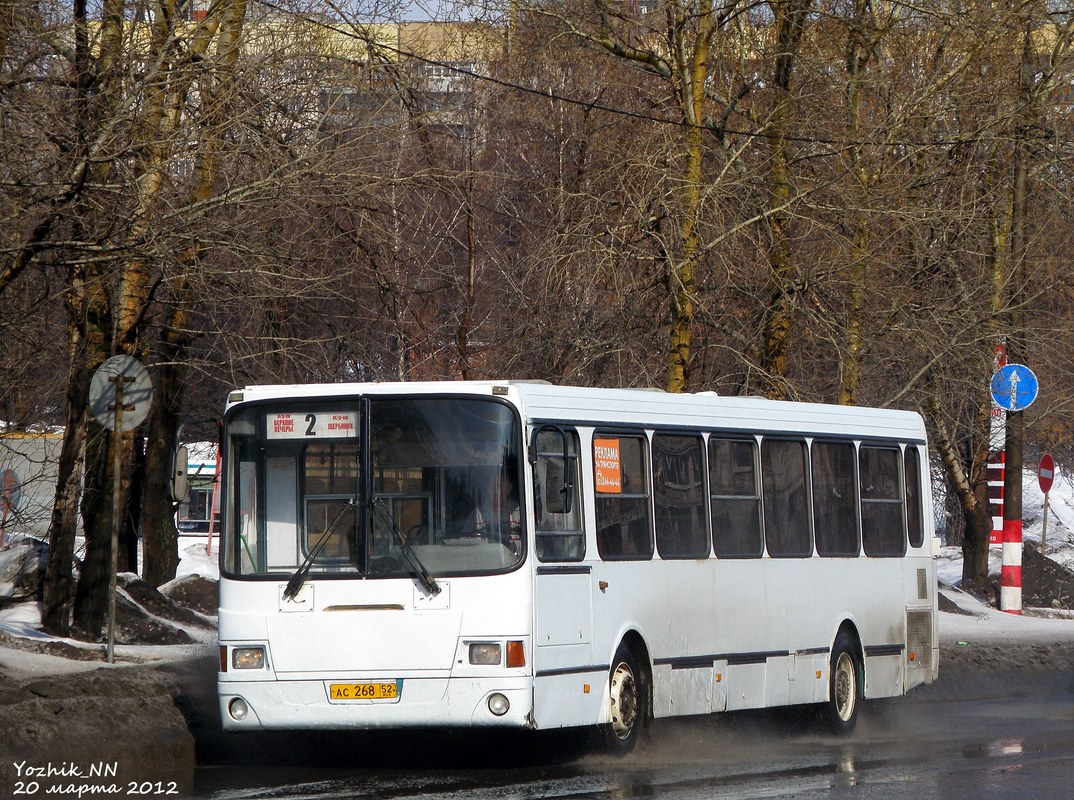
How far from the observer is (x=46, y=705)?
11.2 meters

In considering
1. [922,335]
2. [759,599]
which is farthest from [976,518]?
[759,599]

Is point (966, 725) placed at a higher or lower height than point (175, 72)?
lower

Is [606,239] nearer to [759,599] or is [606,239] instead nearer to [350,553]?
[759,599]

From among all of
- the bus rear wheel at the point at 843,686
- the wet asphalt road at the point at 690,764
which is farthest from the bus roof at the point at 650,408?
the wet asphalt road at the point at 690,764

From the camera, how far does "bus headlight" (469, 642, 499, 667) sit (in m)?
10.6

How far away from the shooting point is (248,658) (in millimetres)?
11023

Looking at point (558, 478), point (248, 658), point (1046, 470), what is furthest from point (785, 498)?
point (1046, 470)

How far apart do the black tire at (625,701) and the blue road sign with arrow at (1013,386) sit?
1199 cm

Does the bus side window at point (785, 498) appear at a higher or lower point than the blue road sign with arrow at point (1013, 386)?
lower

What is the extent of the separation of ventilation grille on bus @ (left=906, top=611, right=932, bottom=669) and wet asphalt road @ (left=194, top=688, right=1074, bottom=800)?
1.03 m

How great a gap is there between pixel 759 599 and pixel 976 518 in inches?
694

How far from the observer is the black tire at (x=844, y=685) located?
1459cm

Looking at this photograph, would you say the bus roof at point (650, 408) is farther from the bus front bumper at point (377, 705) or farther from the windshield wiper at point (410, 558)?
the bus front bumper at point (377, 705)

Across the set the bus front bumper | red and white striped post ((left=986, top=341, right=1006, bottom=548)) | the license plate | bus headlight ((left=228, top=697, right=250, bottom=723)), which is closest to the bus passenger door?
the bus front bumper
